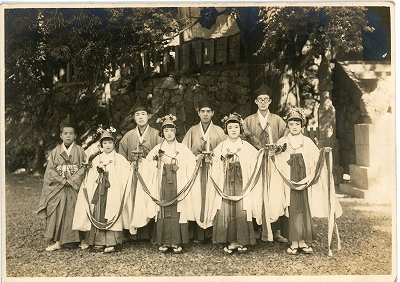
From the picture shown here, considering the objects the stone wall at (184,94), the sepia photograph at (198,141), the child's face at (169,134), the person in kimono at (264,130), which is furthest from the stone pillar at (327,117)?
the child's face at (169,134)

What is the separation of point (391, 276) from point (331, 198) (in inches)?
51.8

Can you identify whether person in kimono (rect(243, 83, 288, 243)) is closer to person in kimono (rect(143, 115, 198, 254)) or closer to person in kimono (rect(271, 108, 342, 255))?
person in kimono (rect(271, 108, 342, 255))

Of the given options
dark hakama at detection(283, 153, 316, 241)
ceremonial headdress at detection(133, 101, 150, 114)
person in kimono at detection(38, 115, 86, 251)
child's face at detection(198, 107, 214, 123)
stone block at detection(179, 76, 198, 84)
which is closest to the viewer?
dark hakama at detection(283, 153, 316, 241)

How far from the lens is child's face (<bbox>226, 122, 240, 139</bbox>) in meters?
5.95

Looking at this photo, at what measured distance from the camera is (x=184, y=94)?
6.27 meters

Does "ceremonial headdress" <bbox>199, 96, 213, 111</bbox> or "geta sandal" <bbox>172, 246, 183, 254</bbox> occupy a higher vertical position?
"ceremonial headdress" <bbox>199, 96, 213, 111</bbox>

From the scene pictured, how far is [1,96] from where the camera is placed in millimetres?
6207

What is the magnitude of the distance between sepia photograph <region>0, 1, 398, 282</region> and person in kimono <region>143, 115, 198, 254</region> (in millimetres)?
18

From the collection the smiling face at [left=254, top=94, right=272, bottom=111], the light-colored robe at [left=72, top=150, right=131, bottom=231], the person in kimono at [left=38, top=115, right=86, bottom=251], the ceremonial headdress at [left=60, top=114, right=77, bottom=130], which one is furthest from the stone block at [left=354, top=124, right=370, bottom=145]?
the ceremonial headdress at [left=60, top=114, right=77, bottom=130]

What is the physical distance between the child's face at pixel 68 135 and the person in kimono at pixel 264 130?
2.27 m

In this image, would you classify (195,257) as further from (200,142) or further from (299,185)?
(299,185)

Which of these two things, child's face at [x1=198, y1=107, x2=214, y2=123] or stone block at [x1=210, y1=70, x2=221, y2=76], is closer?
child's face at [x1=198, y1=107, x2=214, y2=123]

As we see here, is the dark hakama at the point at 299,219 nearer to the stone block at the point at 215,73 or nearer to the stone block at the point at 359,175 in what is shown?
the stone block at the point at 359,175

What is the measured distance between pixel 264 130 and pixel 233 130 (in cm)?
43
